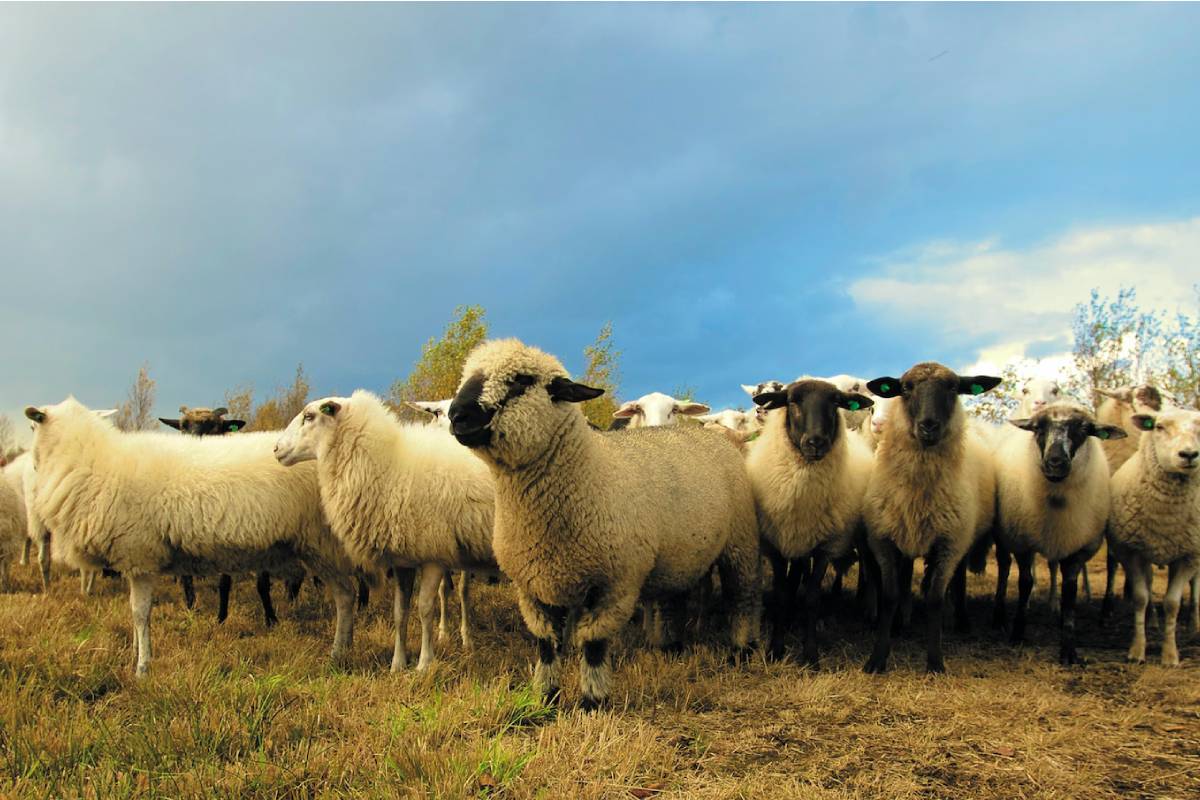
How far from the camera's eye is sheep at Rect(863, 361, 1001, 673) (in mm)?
6859

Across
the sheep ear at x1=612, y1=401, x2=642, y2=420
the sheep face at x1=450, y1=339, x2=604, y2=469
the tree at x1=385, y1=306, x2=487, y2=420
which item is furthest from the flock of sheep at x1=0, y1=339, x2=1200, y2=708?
the tree at x1=385, y1=306, x2=487, y2=420

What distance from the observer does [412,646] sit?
776cm

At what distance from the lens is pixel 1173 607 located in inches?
305

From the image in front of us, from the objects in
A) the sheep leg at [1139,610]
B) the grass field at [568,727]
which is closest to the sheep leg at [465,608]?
the grass field at [568,727]

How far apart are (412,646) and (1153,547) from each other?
24.8ft

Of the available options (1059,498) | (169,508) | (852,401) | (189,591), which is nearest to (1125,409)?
(1059,498)

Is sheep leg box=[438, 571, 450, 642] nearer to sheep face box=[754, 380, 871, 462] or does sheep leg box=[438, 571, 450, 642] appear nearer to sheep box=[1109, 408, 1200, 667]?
sheep face box=[754, 380, 871, 462]

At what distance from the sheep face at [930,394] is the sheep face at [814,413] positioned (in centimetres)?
33

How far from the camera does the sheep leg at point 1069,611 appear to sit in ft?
24.8

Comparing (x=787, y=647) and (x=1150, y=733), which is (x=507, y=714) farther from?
(x=1150, y=733)

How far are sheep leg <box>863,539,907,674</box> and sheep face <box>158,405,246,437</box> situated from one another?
9122 millimetres

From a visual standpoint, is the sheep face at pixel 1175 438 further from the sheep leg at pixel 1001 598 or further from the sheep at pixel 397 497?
the sheep at pixel 397 497

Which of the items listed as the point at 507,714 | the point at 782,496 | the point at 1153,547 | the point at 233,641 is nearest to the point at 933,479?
the point at 782,496

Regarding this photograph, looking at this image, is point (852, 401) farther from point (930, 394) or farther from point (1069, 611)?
point (1069, 611)
